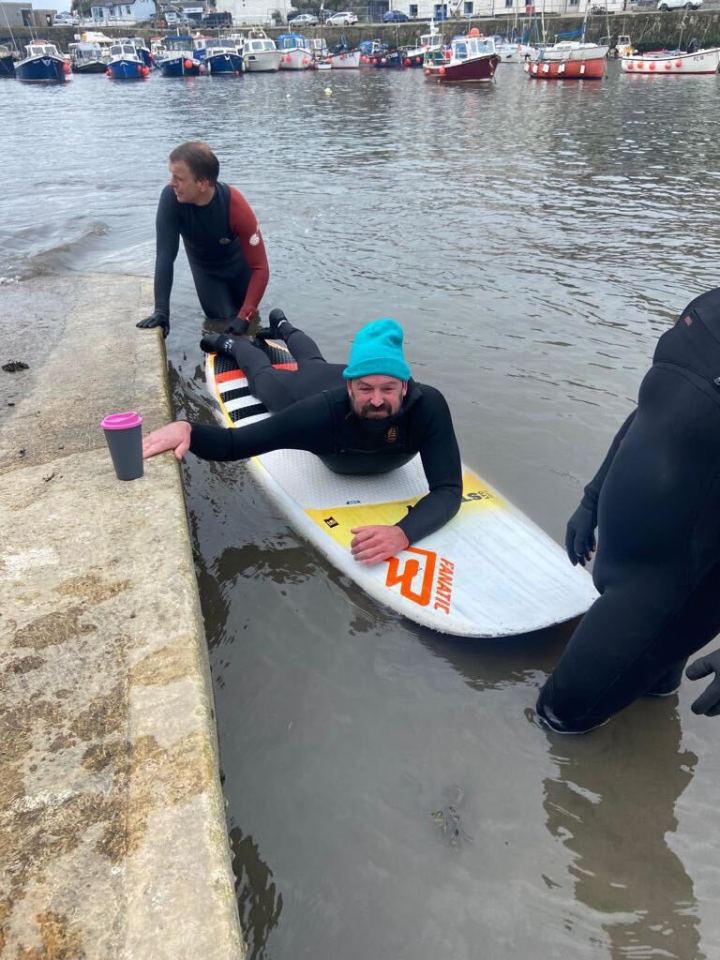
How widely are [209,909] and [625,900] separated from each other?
5.14ft

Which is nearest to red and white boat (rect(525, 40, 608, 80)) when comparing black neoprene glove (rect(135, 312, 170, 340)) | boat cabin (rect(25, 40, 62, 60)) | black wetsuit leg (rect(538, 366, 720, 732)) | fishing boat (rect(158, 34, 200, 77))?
fishing boat (rect(158, 34, 200, 77))

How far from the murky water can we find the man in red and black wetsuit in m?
0.67

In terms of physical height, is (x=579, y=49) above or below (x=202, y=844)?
above

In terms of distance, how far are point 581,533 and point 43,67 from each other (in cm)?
6496

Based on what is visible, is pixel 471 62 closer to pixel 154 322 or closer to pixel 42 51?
pixel 42 51

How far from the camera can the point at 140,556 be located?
10.4 ft

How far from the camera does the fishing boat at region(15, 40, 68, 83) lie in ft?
173

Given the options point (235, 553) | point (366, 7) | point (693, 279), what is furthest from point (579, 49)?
point (366, 7)

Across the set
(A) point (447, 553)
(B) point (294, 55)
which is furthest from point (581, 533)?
(B) point (294, 55)

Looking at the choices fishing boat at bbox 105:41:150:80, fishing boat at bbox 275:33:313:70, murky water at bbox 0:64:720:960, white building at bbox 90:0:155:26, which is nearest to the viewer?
murky water at bbox 0:64:720:960

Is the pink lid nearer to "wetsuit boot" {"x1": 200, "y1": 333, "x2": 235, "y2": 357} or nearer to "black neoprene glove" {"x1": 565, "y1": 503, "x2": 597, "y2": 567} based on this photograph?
"black neoprene glove" {"x1": 565, "y1": 503, "x2": 597, "y2": 567}

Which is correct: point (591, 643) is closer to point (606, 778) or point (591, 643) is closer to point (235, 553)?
point (606, 778)

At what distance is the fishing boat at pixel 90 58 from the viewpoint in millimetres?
61000

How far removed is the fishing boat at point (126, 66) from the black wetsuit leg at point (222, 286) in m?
56.8
